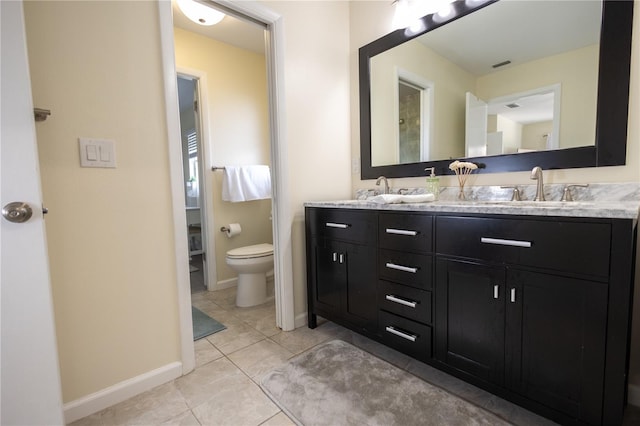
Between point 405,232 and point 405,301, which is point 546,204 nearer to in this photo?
point 405,232

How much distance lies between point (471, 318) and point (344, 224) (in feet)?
2.57

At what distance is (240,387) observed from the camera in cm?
143

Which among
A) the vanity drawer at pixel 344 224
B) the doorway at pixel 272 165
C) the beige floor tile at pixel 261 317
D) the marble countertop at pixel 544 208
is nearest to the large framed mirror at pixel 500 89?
the marble countertop at pixel 544 208

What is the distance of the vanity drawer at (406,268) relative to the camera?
1.36 m

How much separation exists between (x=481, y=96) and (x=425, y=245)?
0.97 meters

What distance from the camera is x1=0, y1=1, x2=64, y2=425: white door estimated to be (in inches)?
35.4

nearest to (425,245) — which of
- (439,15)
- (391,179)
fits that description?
(391,179)

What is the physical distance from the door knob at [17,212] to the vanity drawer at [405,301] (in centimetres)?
144

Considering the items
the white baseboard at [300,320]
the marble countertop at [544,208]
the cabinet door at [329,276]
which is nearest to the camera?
the marble countertop at [544,208]

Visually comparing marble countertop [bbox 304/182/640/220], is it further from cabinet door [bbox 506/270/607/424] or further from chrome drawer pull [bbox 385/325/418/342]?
chrome drawer pull [bbox 385/325/418/342]

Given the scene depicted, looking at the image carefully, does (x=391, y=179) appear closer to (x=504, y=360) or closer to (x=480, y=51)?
(x=480, y=51)

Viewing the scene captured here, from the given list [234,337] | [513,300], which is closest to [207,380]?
[234,337]

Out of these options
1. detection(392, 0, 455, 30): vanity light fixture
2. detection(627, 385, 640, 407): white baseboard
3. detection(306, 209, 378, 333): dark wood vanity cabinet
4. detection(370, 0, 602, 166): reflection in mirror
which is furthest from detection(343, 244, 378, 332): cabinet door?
detection(392, 0, 455, 30): vanity light fixture

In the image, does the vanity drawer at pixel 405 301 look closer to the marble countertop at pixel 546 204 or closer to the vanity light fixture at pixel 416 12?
the marble countertop at pixel 546 204
